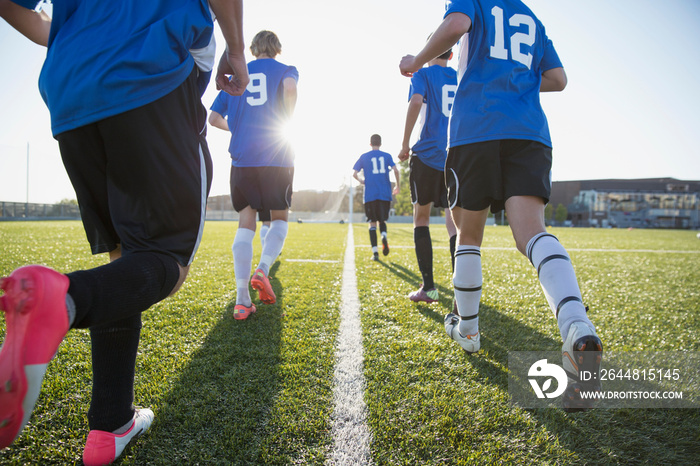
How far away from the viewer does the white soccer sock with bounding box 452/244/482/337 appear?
188 centimetres

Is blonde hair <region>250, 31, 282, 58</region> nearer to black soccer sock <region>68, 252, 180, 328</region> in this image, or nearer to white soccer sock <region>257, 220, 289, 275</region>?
white soccer sock <region>257, 220, 289, 275</region>

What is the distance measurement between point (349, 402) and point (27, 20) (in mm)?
1875

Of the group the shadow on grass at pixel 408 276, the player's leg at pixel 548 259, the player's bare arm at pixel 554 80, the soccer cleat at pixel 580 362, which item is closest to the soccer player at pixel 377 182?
the shadow on grass at pixel 408 276

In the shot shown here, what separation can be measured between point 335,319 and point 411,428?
129cm

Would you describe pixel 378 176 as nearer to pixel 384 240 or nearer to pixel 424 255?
pixel 384 240

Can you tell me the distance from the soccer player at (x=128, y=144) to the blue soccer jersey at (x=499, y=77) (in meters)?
1.15

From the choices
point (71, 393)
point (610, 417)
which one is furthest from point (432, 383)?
point (71, 393)

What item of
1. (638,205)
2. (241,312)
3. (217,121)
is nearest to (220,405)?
(241,312)

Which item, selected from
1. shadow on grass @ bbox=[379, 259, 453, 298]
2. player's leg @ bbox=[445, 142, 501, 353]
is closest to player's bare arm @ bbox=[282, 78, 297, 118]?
player's leg @ bbox=[445, 142, 501, 353]

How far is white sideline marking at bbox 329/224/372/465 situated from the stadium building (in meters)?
77.0

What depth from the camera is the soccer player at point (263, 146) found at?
111 inches

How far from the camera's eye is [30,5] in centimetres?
124

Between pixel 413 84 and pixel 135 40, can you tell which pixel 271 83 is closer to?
pixel 413 84

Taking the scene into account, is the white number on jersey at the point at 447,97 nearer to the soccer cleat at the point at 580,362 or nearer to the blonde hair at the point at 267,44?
the blonde hair at the point at 267,44
